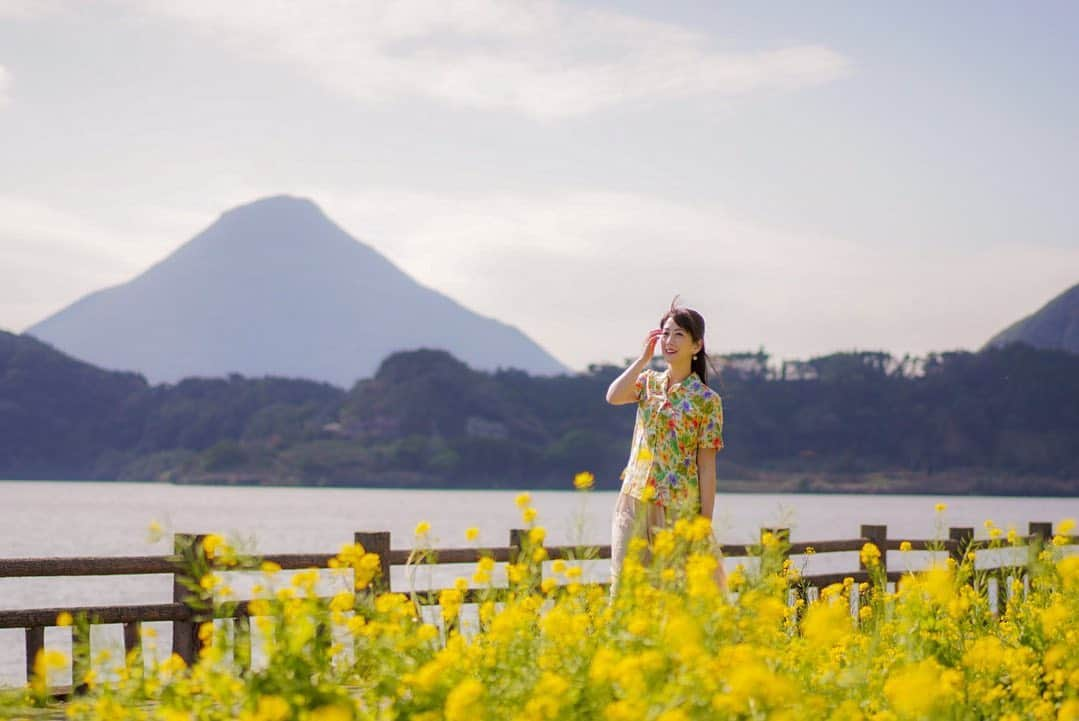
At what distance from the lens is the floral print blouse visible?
694 cm

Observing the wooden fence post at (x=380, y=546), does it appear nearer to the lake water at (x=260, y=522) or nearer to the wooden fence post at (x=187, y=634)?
the wooden fence post at (x=187, y=634)

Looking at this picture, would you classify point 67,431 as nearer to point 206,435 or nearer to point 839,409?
point 206,435

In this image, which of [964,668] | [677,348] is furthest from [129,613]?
[964,668]

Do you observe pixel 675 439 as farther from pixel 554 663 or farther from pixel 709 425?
pixel 554 663

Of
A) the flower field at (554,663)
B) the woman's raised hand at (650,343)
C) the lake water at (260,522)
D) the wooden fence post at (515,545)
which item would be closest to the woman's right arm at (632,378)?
the woman's raised hand at (650,343)

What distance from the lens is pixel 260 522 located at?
82.2 metres

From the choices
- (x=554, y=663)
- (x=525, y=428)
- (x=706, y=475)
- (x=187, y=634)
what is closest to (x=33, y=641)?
(x=187, y=634)

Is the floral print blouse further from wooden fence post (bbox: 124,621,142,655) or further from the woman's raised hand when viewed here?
wooden fence post (bbox: 124,621,142,655)

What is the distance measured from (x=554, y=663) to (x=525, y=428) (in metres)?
125

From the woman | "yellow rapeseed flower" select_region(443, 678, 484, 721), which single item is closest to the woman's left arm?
the woman

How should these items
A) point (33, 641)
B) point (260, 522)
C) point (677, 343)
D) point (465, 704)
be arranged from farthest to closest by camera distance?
point (260, 522)
point (33, 641)
point (677, 343)
point (465, 704)

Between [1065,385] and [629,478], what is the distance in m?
128

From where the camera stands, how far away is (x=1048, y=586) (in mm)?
7727

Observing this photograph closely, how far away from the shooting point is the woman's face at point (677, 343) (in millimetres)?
6828
